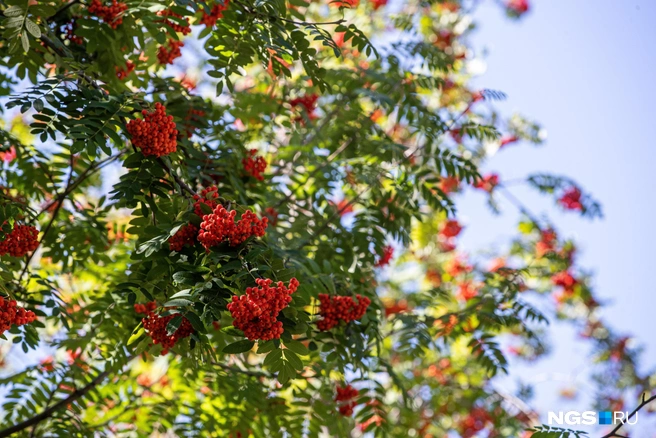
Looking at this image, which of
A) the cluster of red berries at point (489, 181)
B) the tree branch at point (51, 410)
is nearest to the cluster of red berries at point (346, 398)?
the tree branch at point (51, 410)

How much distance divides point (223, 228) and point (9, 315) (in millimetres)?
691

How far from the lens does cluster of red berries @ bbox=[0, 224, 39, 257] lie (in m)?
2.57

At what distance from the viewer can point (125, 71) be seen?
11.0 feet

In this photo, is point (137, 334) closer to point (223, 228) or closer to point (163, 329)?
point (163, 329)

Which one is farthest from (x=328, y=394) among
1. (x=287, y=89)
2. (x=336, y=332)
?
(x=287, y=89)

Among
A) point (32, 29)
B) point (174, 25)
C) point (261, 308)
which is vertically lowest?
point (261, 308)

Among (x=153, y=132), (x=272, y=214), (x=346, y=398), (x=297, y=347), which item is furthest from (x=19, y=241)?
(x=346, y=398)

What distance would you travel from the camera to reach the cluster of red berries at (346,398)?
11.7 ft

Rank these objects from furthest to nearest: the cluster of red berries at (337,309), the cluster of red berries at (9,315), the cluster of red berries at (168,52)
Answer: the cluster of red berries at (168,52) < the cluster of red berries at (337,309) < the cluster of red berries at (9,315)

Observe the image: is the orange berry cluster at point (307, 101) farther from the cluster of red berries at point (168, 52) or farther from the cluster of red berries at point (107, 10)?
the cluster of red berries at point (107, 10)

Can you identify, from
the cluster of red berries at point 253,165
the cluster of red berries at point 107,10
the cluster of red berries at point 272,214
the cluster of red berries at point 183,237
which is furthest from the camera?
the cluster of red berries at point 272,214

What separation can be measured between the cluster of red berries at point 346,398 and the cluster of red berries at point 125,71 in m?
1.85

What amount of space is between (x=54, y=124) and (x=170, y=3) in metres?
0.77

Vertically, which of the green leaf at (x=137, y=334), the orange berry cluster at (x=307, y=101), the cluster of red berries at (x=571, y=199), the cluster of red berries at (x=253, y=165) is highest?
the cluster of red berries at (x=571, y=199)
